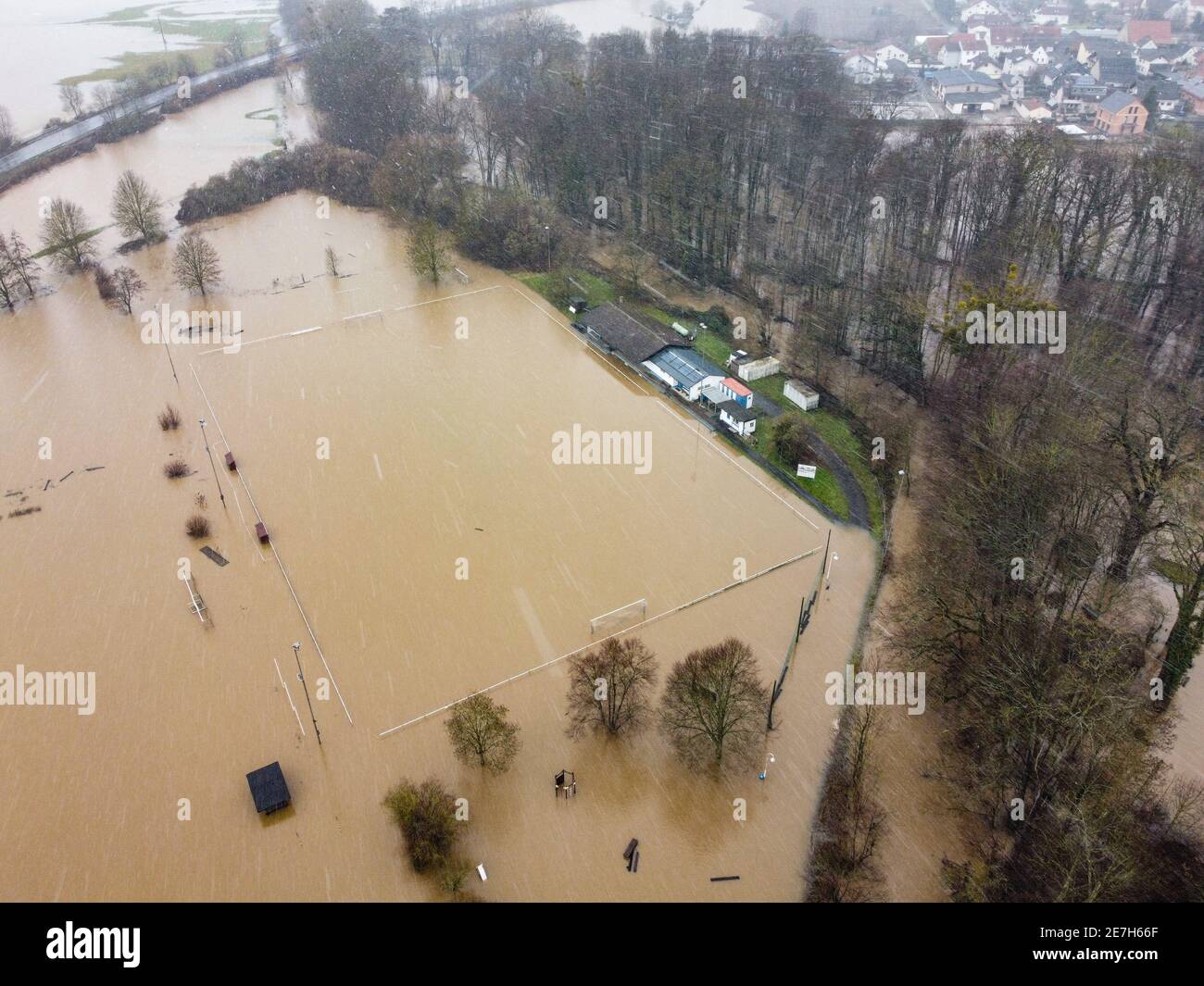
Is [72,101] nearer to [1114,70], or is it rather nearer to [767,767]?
[767,767]

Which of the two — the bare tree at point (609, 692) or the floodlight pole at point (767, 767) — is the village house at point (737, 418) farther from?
the floodlight pole at point (767, 767)

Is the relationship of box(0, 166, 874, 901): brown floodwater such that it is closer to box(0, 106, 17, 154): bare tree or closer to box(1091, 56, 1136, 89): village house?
box(0, 106, 17, 154): bare tree

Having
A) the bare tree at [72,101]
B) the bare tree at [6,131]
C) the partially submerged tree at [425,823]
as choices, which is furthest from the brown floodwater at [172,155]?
the partially submerged tree at [425,823]

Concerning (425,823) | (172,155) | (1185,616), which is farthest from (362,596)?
(172,155)

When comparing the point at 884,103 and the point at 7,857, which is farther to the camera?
the point at 884,103

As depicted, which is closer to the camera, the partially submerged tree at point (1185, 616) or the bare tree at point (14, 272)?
the partially submerged tree at point (1185, 616)

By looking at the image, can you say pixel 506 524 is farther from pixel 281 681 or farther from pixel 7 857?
pixel 7 857
